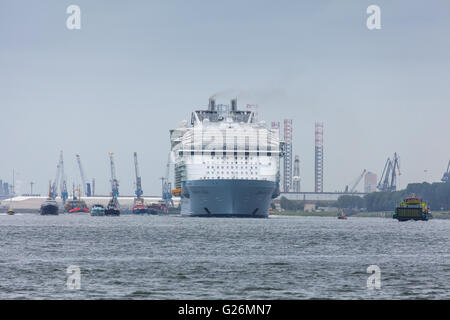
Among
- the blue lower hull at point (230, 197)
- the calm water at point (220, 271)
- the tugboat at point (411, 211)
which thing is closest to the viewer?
the calm water at point (220, 271)

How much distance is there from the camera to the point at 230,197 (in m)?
144

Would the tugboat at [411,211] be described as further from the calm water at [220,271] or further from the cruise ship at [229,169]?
the calm water at [220,271]

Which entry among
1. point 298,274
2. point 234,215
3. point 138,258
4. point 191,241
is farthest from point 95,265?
point 234,215

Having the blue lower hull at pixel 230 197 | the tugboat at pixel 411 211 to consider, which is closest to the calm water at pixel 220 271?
the blue lower hull at pixel 230 197

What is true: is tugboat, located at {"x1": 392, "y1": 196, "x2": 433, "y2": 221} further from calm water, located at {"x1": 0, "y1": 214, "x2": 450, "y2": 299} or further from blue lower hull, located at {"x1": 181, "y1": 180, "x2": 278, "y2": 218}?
calm water, located at {"x1": 0, "y1": 214, "x2": 450, "y2": 299}

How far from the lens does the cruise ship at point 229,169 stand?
146 metres

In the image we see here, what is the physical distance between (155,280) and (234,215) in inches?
4216

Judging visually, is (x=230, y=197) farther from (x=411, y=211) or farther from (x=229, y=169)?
(x=411, y=211)

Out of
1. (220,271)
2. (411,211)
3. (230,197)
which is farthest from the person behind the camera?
(411,211)

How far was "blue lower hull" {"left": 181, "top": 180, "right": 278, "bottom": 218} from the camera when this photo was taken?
144625 millimetres

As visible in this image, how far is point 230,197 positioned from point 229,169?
6726mm

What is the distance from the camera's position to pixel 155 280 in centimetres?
3778

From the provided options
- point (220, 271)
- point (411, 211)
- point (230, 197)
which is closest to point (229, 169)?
point (230, 197)
